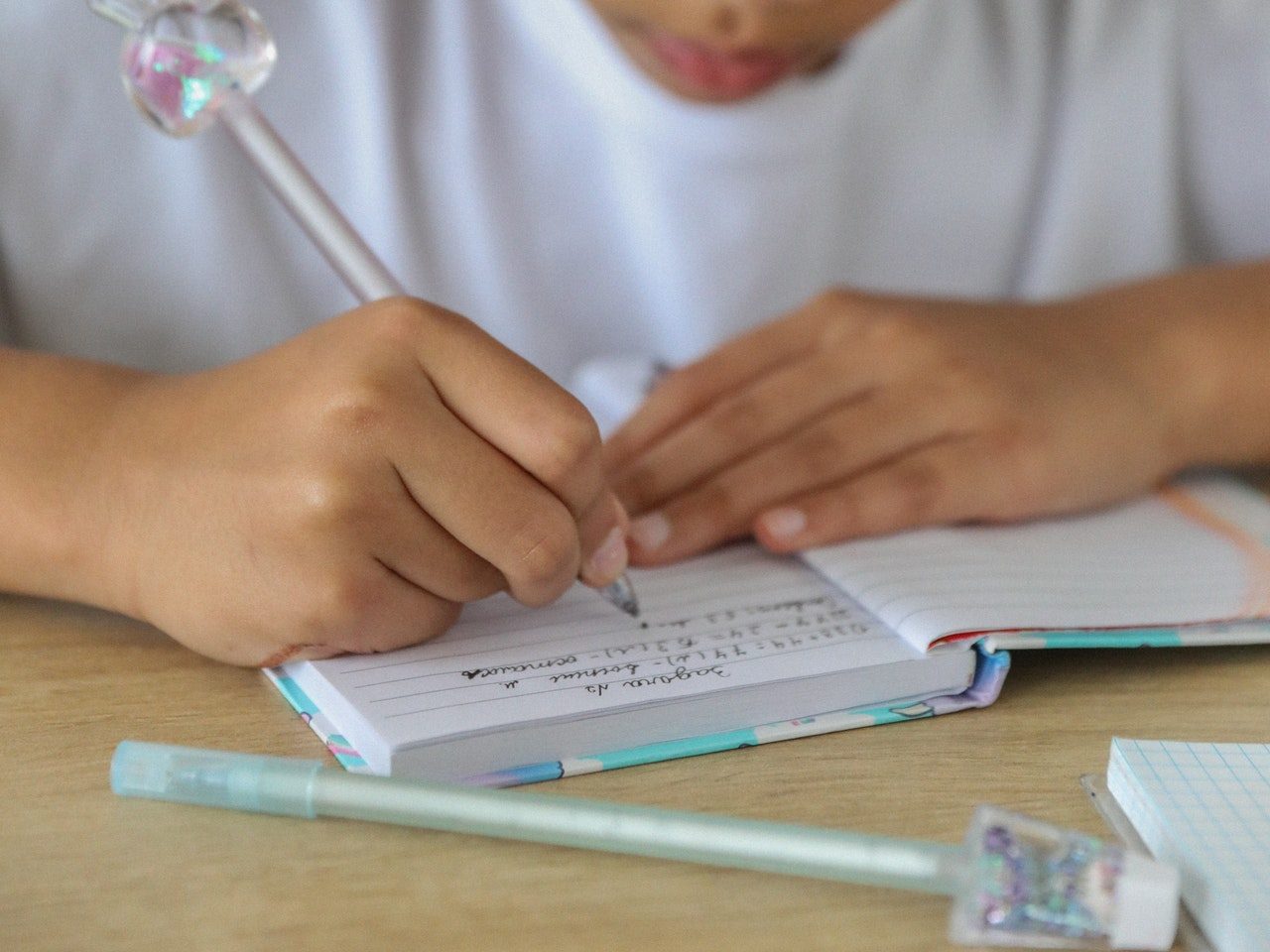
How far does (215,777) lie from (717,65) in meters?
0.50

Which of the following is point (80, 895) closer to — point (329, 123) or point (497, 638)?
point (497, 638)

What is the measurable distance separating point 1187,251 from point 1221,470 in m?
0.33

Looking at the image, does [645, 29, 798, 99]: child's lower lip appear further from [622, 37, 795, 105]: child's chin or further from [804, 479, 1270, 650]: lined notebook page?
[804, 479, 1270, 650]: lined notebook page

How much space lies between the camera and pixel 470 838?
0.34 m

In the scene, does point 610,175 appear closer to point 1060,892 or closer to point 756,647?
point 756,647

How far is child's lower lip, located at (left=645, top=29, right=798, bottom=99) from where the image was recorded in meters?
0.70

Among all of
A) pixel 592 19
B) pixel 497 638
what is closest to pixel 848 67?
pixel 592 19

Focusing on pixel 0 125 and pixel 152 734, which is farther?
pixel 0 125

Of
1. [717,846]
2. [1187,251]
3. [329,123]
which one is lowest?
[1187,251]

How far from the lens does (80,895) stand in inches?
12.2

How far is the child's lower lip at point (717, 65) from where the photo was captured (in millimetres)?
703

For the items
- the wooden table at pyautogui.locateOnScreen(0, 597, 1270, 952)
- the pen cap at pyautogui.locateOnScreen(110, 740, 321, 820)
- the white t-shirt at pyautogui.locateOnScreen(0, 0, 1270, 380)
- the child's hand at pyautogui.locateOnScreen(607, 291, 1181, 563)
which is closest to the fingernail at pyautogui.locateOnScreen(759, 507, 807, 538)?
the child's hand at pyautogui.locateOnScreen(607, 291, 1181, 563)

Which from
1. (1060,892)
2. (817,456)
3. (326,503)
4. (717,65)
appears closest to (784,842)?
(1060,892)

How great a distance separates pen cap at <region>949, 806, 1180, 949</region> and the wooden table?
0.06ft
